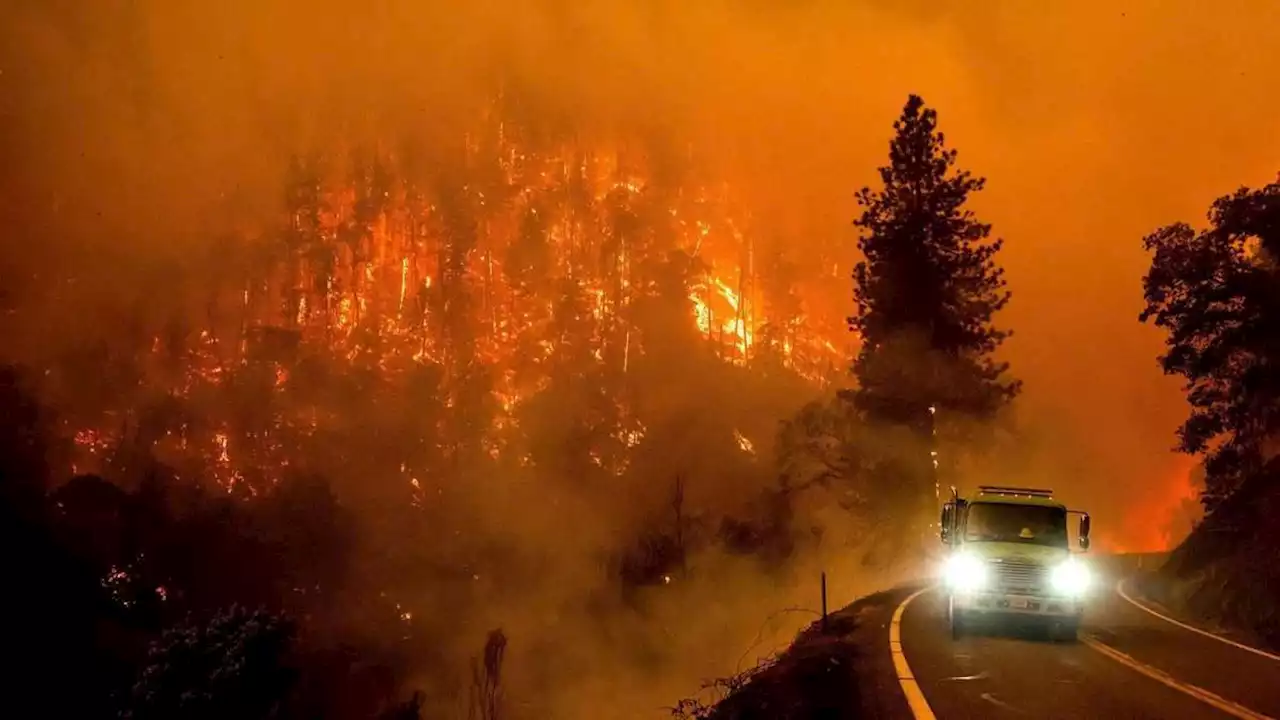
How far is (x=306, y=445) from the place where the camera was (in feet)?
634

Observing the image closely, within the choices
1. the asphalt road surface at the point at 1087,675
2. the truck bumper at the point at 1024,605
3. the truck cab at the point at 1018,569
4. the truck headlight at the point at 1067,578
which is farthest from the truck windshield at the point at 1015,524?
the asphalt road surface at the point at 1087,675

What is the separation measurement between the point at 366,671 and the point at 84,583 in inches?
1515

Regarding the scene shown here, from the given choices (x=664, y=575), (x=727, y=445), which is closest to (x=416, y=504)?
(x=727, y=445)

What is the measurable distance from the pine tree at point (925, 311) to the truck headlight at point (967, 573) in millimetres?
28972

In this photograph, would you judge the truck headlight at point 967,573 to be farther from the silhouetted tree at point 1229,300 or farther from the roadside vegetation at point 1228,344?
the silhouetted tree at point 1229,300

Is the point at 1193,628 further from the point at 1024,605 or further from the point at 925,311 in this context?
the point at 925,311

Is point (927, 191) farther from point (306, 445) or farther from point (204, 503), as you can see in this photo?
point (306, 445)

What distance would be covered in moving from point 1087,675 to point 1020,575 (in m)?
3.35

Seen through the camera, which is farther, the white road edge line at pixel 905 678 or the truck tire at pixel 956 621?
the truck tire at pixel 956 621

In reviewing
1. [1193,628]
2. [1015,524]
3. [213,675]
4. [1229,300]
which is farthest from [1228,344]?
[213,675]

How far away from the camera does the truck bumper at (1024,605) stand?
49.2ft

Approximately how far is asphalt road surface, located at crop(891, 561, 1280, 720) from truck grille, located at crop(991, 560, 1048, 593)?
917 mm

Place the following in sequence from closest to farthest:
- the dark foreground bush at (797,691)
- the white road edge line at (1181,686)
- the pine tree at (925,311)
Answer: the dark foreground bush at (797,691), the white road edge line at (1181,686), the pine tree at (925,311)

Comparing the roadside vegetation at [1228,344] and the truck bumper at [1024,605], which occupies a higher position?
the roadside vegetation at [1228,344]
